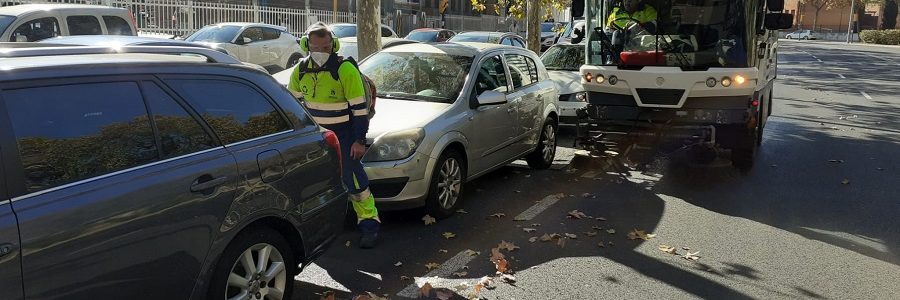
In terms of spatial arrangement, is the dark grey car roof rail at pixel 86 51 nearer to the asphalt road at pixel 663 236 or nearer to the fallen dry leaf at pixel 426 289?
the asphalt road at pixel 663 236

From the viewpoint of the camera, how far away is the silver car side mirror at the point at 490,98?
6.68 metres

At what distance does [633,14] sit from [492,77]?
8.97 ft

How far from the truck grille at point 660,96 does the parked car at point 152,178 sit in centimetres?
546

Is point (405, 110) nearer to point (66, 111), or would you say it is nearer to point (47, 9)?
point (66, 111)

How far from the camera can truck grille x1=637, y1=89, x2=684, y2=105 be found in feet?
28.0

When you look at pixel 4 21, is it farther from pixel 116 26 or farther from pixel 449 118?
pixel 449 118

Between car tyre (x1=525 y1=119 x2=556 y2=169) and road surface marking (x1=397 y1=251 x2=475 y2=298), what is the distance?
11.1 feet

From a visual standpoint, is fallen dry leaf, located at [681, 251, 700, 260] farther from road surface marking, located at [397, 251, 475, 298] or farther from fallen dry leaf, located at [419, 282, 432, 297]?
fallen dry leaf, located at [419, 282, 432, 297]

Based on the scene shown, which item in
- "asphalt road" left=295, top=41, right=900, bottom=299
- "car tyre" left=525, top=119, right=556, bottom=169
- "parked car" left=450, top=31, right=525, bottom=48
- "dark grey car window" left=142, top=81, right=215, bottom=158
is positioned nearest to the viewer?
"dark grey car window" left=142, top=81, right=215, bottom=158

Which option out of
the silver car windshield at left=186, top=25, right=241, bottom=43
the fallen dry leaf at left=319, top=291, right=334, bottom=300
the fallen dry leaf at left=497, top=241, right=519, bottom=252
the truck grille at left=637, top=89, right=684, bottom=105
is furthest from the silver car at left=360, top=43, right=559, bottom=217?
the silver car windshield at left=186, top=25, right=241, bottom=43

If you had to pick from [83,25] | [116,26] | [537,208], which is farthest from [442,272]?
[116,26]

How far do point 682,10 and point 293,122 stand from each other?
20.9 feet

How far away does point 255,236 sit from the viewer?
367 cm

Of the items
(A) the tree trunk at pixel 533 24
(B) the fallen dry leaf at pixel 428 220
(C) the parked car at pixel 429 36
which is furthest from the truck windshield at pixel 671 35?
(C) the parked car at pixel 429 36
